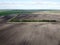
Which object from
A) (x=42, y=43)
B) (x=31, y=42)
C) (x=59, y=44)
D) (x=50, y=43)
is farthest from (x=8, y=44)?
(x=59, y=44)

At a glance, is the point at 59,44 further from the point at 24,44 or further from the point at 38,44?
the point at 24,44

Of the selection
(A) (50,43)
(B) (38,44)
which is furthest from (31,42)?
(A) (50,43)

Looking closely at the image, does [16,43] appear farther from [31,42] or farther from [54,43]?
[54,43]

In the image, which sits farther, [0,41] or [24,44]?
[0,41]

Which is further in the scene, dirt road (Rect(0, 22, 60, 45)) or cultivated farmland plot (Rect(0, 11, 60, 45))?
cultivated farmland plot (Rect(0, 11, 60, 45))

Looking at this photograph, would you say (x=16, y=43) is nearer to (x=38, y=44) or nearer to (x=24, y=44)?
(x=24, y=44)

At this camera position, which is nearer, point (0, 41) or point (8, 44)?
point (8, 44)

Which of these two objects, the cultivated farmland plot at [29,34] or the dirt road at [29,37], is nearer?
the dirt road at [29,37]

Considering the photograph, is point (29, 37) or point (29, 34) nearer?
point (29, 37)
